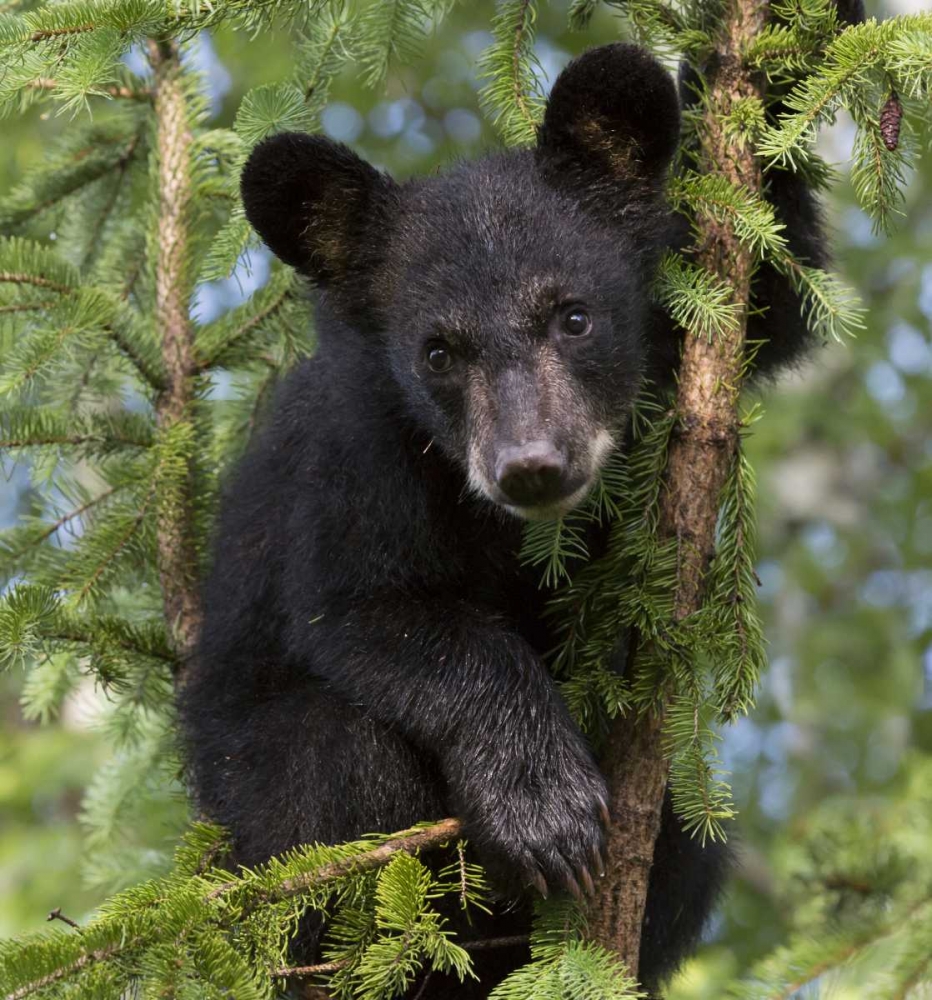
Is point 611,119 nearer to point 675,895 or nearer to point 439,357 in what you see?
point 439,357

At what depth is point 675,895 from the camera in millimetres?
4539

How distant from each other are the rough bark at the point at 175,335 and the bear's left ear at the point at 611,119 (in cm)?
145

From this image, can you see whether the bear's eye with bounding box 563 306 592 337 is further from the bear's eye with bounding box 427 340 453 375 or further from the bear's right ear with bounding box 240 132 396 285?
the bear's right ear with bounding box 240 132 396 285

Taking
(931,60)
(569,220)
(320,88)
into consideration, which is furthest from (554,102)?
(931,60)

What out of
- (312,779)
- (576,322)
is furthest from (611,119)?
(312,779)

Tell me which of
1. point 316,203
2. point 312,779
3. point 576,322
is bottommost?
point 312,779

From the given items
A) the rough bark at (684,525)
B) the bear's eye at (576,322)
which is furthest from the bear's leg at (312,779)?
the bear's eye at (576,322)

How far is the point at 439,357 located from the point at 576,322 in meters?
0.45

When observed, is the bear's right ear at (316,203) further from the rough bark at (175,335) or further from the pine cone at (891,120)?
the pine cone at (891,120)

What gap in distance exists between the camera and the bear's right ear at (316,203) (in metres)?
4.02

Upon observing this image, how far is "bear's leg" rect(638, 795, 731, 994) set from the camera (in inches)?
175

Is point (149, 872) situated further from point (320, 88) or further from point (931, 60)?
point (931, 60)

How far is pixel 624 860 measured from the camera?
3.53m

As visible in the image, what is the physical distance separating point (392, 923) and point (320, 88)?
2806 mm
